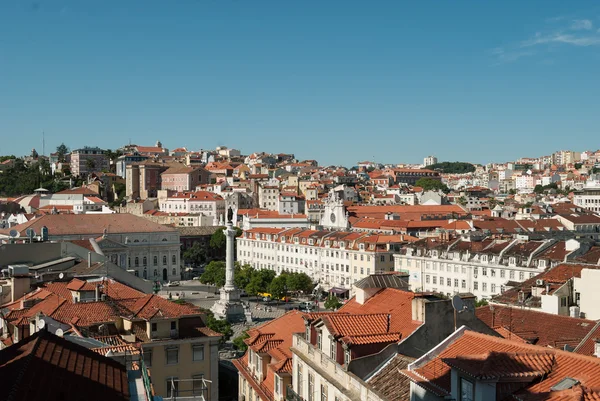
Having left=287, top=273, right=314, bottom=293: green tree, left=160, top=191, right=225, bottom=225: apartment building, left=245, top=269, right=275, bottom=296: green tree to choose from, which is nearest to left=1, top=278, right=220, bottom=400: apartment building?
left=245, top=269, right=275, bottom=296: green tree

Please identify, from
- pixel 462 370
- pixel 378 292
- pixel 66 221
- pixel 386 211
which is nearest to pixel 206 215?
pixel 386 211

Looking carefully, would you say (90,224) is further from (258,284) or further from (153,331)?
(153,331)

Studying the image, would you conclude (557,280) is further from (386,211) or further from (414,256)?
(386,211)

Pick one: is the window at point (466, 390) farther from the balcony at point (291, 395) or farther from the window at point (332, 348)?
the balcony at point (291, 395)

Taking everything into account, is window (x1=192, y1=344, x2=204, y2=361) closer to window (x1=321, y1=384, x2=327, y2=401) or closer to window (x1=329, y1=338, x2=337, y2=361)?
window (x1=321, y1=384, x2=327, y2=401)

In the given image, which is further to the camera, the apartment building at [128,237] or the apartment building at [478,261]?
the apartment building at [128,237]

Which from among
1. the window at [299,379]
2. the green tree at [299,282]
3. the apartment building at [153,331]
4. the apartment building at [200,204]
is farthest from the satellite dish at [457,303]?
the apartment building at [200,204]
